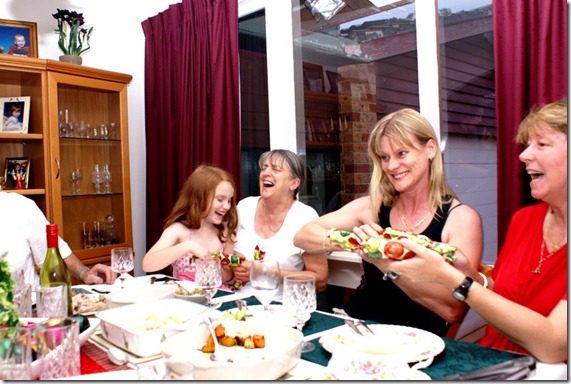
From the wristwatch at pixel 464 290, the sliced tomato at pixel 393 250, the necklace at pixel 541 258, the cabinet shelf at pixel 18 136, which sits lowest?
the wristwatch at pixel 464 290

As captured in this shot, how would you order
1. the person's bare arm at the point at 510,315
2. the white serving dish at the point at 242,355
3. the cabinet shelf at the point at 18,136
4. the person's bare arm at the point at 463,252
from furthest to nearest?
1. the cabinet shelf at the point at 18,136
2. the person's bare arm at the point at 463,252
3. the person's bare arm at the point at 510,315
4. the white serving dish at the point at 242,355

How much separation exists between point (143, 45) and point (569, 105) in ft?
11.2

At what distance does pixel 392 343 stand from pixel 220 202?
4.89 ft

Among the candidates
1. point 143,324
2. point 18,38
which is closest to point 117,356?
point 143,324

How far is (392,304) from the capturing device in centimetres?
186

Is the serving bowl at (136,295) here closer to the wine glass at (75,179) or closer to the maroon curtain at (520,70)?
the maroon curtain at (520,70)

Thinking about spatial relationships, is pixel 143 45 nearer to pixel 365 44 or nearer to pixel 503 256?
pixel 365 44

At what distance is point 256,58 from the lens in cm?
340

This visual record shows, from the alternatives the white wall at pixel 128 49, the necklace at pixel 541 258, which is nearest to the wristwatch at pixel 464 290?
the necklace at pixel 541 258

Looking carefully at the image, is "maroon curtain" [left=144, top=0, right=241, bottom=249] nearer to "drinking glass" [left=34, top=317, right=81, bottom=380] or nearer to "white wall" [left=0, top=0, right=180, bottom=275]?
"white wall" [left=0, top=0, right=180, bottom=275]

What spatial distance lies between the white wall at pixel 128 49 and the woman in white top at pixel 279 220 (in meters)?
1.76

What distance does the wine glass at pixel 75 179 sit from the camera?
355 centimetres

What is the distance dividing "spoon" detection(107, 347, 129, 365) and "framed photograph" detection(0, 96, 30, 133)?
258 centimetres

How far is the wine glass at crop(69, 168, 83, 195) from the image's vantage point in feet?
11.7
